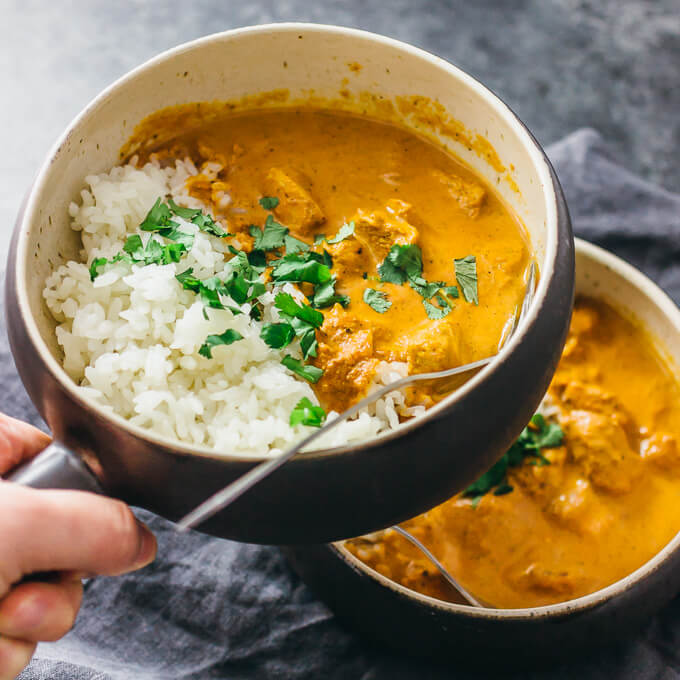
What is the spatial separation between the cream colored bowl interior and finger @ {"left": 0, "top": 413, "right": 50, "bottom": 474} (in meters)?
0.22

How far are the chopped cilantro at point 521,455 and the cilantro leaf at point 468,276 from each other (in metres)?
0.55

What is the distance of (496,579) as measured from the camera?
2.03 m

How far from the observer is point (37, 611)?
4.30 ft

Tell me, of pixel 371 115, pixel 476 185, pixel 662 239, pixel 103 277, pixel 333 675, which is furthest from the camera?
pixel 662 239

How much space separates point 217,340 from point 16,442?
451 mm

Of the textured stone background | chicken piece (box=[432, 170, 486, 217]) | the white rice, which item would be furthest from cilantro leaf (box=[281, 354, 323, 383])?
the textured stone background

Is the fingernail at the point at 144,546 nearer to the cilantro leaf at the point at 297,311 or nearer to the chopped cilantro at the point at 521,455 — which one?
the cilantro leaf at the point at 297,311

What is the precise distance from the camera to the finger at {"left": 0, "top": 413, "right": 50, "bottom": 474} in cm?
159

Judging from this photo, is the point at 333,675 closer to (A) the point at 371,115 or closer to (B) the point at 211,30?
(A) the point at 371,115

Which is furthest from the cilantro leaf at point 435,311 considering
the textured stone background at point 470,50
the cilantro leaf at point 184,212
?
the textured stone background at point 470,50

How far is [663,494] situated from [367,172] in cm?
108

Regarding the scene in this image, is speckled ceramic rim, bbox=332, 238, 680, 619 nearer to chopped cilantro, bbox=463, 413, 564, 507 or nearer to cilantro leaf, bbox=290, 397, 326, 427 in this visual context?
chopped cilantro, bbox=463, 413, 564, 507

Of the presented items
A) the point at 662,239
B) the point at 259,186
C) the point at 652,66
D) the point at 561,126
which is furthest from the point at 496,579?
the point at 652,66

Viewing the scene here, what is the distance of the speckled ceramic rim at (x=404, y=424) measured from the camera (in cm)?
127
